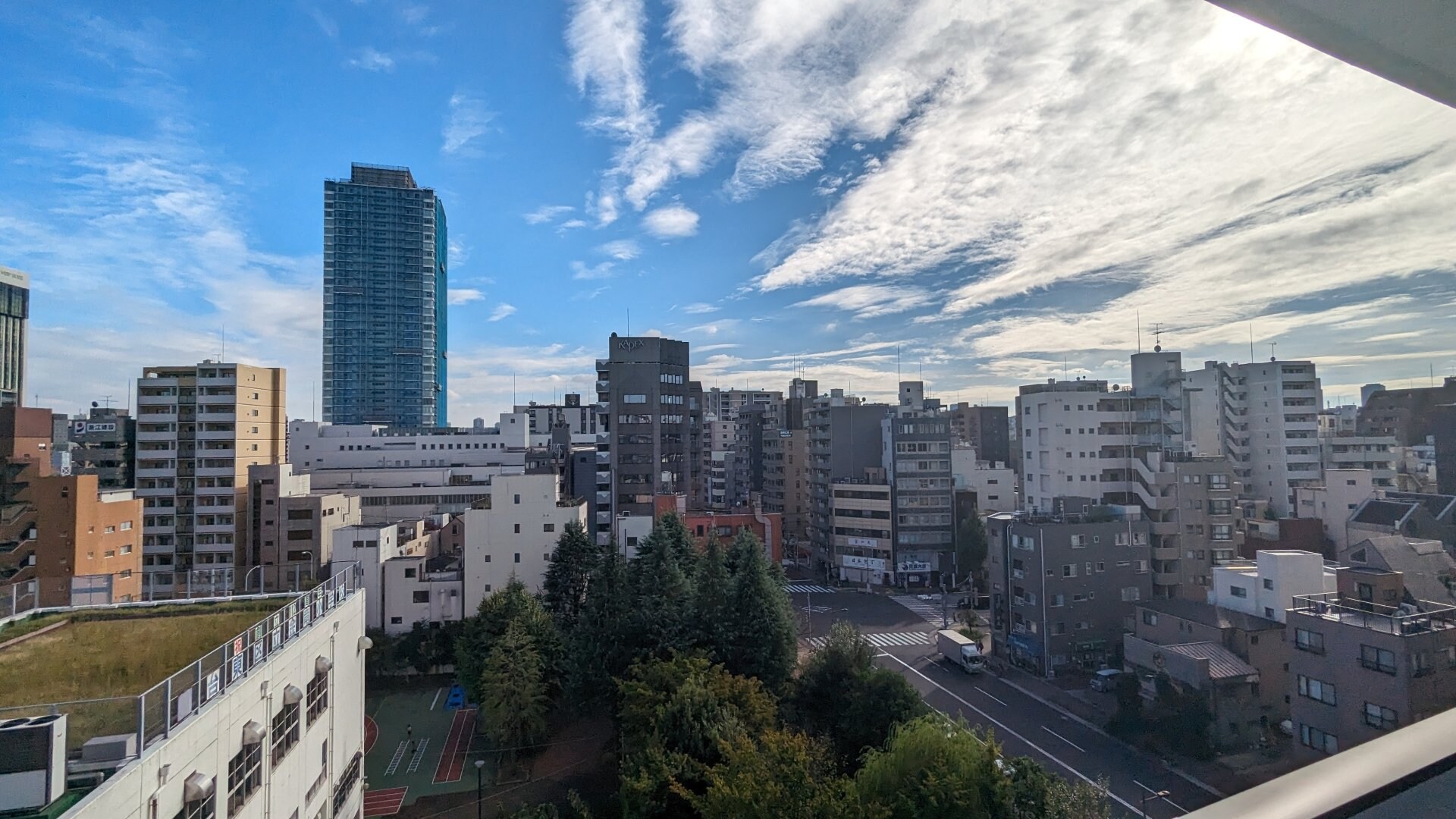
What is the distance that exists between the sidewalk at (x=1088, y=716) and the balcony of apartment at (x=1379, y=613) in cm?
214

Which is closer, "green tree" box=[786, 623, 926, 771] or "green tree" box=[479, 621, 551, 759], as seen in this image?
"green tree" box=[786, 623, 926, 771]

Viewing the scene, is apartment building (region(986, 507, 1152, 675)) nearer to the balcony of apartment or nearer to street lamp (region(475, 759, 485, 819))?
the balcony of apartment

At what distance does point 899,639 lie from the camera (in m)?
14.6

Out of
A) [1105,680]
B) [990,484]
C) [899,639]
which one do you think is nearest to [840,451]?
[990,484]

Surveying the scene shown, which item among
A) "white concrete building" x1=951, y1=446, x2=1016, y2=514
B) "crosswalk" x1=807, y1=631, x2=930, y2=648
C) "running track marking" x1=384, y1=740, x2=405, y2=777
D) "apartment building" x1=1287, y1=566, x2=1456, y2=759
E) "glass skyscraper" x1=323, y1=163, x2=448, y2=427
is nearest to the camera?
"apartment building" x1=1287, y1=566, x2=1456, y2=759

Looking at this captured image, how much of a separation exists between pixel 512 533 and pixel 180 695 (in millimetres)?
11642

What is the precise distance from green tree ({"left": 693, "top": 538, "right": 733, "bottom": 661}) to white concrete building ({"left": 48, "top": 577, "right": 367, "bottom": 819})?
453cm

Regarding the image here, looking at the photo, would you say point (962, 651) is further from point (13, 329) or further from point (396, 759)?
point (13, 329)

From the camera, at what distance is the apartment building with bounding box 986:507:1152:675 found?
39.8 ft

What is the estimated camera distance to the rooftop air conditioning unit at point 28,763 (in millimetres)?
2525

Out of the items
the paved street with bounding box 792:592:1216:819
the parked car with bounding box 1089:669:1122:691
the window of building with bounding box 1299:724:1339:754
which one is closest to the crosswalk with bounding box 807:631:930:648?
the paved street with bounding box 792:592:1216:819

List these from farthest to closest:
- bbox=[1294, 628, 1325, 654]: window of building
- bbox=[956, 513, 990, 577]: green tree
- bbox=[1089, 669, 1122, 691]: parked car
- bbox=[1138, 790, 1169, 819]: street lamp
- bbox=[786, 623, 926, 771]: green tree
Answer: bbox=[956, 513, 990, 577]: green tree
bbox=[1089, 669, 1122, 691]: parked car
bbox=[786, 623, 926, 771]: green tree
bbox=[1294, 628, 1325, 654]: window of building
bbox=[1138, 790, 1169, 819]: street lamp

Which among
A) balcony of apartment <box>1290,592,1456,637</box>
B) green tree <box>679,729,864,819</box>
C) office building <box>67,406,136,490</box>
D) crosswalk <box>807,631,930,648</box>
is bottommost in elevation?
crosswalk <box>807,631,930,648</box>

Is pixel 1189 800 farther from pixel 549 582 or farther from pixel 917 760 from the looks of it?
pixel 549 582
